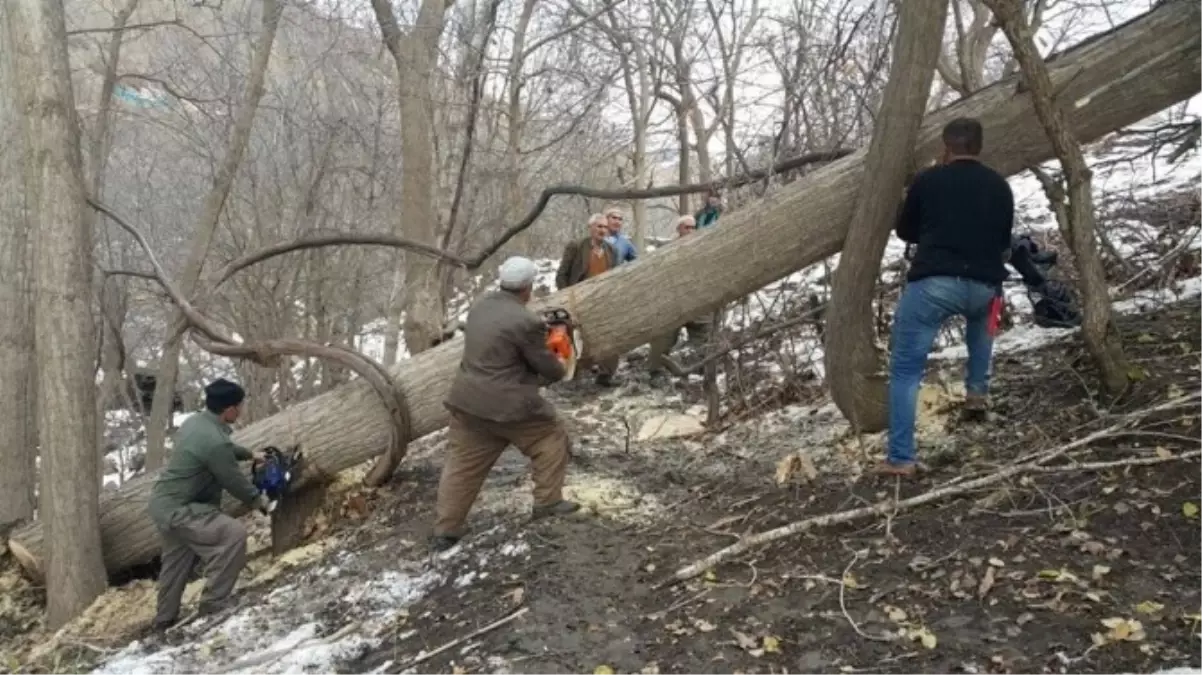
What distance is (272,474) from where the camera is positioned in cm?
587

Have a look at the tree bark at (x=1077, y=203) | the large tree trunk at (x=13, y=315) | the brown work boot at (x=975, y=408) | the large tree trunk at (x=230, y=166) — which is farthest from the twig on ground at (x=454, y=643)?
the large tree trunk at (x=230, y=166)

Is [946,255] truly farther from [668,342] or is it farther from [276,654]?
[668,342]

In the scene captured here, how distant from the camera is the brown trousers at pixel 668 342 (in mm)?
8414

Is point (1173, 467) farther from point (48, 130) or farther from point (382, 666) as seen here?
point (48, 130)

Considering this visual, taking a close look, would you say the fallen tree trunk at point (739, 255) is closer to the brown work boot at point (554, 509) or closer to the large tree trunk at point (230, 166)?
the brown work boot at point (554, 509)

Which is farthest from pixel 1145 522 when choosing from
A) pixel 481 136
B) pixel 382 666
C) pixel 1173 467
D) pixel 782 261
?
pixel 481 136

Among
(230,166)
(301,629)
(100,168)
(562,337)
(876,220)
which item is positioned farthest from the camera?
(100,168)

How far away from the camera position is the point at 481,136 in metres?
14.2

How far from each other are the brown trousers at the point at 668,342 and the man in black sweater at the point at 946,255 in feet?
11.2

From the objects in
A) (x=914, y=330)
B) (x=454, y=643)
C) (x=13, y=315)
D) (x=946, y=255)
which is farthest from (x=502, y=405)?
(x=13, y=315)

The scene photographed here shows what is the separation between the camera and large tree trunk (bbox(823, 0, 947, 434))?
4.47 m

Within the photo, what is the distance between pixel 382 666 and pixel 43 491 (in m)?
3.16

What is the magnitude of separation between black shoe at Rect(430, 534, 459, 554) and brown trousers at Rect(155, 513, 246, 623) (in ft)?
3.87

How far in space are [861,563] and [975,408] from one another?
1.59 m
